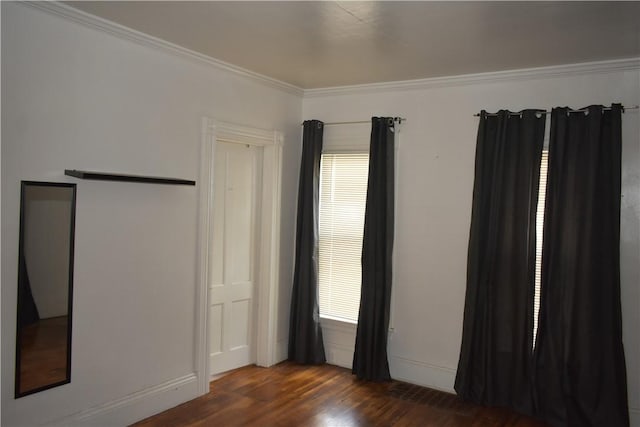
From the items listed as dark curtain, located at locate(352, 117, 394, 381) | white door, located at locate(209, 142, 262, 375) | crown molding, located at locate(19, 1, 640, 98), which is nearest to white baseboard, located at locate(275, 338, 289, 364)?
white door, located at locate(209, 142, 262, 375)

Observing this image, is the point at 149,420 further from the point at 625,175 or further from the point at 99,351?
the point at 625,175

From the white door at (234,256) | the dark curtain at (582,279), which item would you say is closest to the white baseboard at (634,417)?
the dark curtain at (582,279)

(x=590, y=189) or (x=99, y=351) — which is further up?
(x=590, y=189)

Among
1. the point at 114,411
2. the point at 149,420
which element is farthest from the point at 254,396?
the point at 114,411

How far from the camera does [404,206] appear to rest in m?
4.68

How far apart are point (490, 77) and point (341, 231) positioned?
1.98 meters

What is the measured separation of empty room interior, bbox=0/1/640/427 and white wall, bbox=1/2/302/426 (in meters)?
0.01

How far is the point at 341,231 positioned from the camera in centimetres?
505

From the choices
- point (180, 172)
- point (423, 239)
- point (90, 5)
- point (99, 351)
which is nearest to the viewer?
point (90, 5)

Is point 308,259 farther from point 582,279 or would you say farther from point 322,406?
point 582,279

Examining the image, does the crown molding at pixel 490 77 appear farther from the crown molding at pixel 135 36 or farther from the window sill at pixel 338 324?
the window sill at pixel 338 324

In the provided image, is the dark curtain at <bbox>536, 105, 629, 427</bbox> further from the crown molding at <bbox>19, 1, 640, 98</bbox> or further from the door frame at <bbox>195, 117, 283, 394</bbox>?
the door frame at <bbox>195, 117, 283, 394</bbox>

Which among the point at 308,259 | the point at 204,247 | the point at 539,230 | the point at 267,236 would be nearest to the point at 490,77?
the point at 539,230

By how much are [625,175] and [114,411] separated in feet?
13.4
